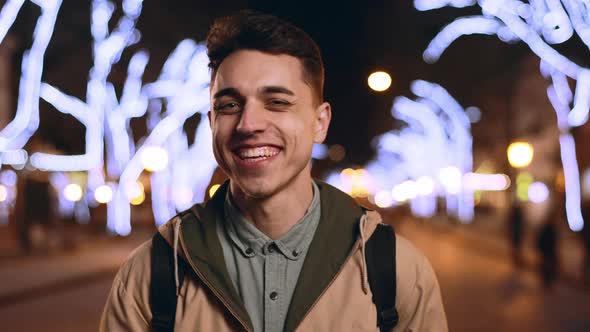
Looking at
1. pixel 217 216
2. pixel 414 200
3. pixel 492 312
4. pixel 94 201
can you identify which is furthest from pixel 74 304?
pixel 414 200

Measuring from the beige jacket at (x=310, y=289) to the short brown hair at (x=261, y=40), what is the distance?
607 mm

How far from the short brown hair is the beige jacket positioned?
607mm

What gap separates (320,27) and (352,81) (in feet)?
56.3

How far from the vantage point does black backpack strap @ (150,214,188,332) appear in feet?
7.16

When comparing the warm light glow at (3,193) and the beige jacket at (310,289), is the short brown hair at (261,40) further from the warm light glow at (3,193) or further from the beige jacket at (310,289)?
the warm light glow at (3,193)

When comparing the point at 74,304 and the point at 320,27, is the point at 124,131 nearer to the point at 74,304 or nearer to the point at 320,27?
the point at 74,304

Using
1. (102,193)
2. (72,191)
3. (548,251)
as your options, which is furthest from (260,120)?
(102,193)

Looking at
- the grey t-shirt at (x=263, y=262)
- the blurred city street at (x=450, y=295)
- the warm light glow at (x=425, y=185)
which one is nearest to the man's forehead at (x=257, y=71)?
the grey t-shirt at (x=263, y=262)

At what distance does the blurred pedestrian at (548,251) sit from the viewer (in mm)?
14055

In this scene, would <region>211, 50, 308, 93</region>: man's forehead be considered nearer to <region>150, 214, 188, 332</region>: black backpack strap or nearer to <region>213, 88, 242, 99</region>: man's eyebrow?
<region>213, 88, 242, 99</region>: man's eyebrow

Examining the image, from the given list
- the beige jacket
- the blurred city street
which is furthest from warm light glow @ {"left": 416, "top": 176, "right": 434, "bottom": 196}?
the beige jacket

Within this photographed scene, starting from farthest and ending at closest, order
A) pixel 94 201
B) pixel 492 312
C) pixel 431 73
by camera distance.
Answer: pixel 431 73 < pixel 94 201 < pixel 492 312

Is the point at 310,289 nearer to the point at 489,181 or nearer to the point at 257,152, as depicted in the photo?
the point at 257,152

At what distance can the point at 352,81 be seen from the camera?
46.2 metres
